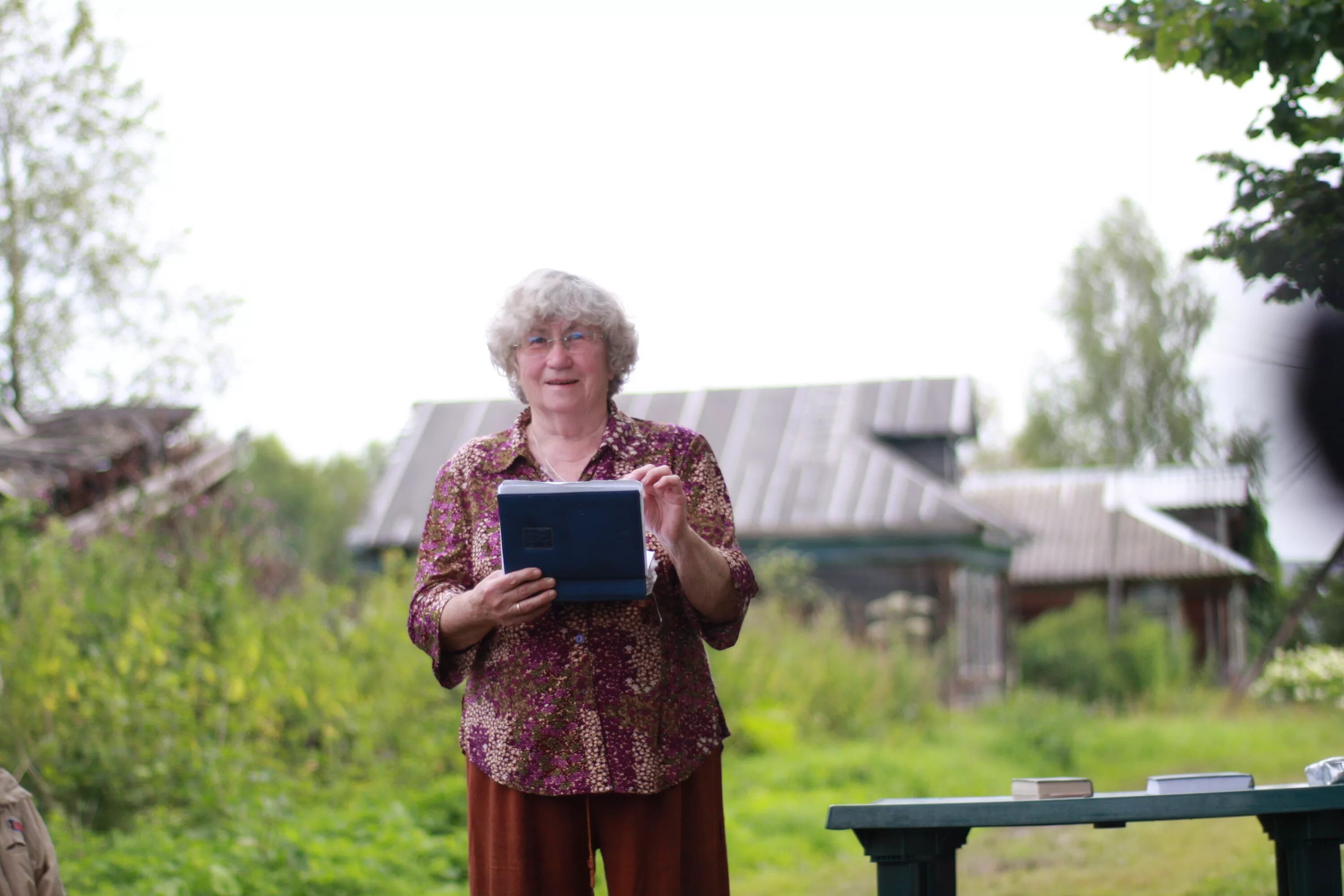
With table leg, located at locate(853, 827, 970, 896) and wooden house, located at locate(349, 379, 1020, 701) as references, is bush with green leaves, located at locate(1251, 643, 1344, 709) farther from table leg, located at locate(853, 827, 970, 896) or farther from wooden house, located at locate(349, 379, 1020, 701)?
table leg, located at locate(853, 827, 970, 896)

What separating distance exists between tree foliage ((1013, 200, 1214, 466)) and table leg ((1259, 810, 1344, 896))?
1191 inches

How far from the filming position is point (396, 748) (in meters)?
6.77

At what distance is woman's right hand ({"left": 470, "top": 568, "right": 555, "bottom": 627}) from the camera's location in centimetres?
225

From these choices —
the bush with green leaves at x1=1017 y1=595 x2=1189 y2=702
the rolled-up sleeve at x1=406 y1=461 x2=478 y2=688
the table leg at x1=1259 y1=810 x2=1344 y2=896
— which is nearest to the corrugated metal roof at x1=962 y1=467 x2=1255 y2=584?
the bush with green leaves at x1=1017 y1=595 x2=1189 y2=702

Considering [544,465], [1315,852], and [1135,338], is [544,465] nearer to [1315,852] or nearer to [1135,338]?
[1315,852]

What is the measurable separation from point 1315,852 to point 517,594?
6.04 feet

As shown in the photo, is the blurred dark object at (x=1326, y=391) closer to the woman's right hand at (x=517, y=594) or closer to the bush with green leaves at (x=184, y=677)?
the woman's right hand at (x=517, y=594)

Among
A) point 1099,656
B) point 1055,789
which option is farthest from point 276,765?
point 1099,656

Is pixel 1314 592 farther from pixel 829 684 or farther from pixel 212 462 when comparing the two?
pixel 212 462

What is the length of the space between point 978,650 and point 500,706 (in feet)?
53.5

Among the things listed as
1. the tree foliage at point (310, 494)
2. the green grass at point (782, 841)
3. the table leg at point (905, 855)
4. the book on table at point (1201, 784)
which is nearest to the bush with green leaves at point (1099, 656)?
the green grass at point (782, 841)

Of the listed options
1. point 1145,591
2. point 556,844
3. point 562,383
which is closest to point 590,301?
point 562,383

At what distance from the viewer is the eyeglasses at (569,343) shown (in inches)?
97.9

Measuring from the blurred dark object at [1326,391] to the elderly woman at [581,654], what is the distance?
2.54 metres
